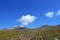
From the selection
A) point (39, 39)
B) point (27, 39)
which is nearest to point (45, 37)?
point (39, 39)

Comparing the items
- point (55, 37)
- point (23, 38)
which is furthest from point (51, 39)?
point (23, 38)

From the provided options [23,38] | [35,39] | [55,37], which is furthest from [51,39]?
[23,38]

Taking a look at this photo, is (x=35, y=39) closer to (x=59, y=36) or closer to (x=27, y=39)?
(x=27, y=39)

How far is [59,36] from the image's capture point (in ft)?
135

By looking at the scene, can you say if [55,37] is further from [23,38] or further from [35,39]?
[23,38]

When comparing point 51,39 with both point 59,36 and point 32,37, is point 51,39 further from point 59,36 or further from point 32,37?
point 32,37

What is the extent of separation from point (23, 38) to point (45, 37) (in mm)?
5376

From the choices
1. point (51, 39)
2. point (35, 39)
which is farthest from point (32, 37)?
point (51, 39)

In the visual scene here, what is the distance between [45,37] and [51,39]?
5.62ft

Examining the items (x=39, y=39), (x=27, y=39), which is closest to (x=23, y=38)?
(x=27, y=39)

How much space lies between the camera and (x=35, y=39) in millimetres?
41938

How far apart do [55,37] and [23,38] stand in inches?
306

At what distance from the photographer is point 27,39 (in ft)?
139

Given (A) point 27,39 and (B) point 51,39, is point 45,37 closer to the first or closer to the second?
(B) point 51,39
